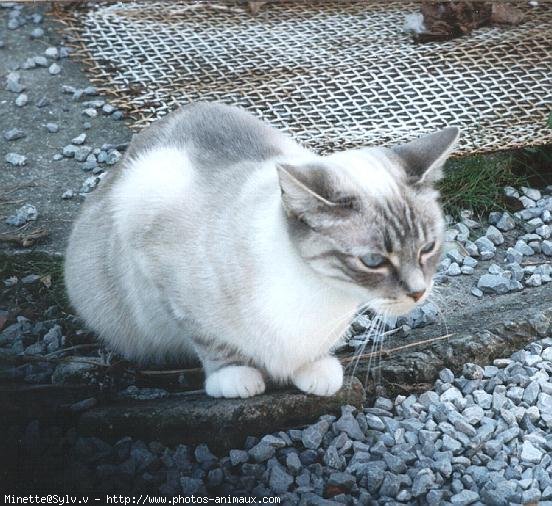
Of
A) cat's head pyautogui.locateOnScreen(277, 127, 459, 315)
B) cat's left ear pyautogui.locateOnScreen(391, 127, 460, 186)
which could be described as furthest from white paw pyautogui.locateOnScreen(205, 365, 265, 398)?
cat's left ear pyautogui.locateOnScreen(391, 127, 460, 186)

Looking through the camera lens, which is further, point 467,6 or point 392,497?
point 467,6

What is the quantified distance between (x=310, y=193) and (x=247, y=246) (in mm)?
317

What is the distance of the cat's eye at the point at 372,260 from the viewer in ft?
7.44

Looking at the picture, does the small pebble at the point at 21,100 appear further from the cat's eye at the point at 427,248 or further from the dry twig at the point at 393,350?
the cat's eye at the point at 427,248

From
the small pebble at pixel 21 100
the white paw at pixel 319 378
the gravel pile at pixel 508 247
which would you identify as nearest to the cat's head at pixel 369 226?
the white paw at pixel 319 378

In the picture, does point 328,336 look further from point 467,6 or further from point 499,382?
point 467,6

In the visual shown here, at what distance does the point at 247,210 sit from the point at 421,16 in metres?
2.44

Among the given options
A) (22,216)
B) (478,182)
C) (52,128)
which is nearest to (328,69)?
(478,182)

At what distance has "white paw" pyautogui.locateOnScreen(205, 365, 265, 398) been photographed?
261 cm

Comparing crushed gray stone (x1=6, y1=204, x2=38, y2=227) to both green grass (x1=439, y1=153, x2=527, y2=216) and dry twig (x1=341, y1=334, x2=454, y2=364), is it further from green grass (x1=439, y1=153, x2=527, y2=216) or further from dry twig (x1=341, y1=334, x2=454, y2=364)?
green grass (x1=439, y1=153, x2=527, y2=216)

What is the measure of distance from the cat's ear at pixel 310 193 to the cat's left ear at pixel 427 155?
0.22m

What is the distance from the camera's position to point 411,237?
2.30 metres

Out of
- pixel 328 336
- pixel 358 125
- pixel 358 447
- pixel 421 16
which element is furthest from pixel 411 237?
pixel 421 16

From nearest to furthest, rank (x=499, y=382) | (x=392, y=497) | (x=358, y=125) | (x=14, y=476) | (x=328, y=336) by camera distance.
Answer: (x=14, y=476), (x=392, y=497), (x=328, y=336), (x=499, y=382), (x=358, y=125)
